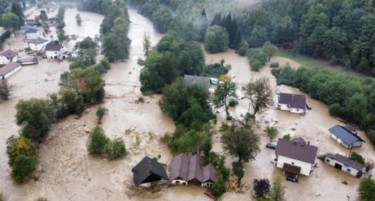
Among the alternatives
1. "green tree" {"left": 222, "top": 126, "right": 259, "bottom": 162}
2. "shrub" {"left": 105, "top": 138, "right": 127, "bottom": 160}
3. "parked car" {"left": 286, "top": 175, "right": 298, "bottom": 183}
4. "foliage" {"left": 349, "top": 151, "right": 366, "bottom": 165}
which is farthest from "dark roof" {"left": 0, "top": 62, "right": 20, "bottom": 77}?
"foliage" {"left": 349, "top": 151, "right": 366, "bottom": 165}

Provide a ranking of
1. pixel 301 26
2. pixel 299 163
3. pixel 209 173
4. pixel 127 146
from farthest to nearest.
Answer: pixel 301 26, pixel 127 146, pixel 299 163, pixel 209 173

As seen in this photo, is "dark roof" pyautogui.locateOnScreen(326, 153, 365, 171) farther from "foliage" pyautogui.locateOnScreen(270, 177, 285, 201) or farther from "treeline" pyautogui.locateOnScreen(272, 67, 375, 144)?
"foliage" pyautogui.locateOnScreen(270, 177, 285, 201)

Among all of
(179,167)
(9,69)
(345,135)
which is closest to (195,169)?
(179,167)

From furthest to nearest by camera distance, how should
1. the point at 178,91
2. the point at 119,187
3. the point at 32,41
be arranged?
1. the point at 32,41
2. the point at 178,91
3. the point at 119,187

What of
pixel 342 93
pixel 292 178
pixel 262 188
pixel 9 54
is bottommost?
pixel 9 54

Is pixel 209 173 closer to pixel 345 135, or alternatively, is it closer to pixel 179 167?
pixel 179 167

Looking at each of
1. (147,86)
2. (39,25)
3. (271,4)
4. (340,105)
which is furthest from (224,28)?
(39,25)

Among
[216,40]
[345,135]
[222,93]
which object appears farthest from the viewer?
[216,40]

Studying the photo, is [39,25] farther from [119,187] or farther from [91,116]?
[119,187]
